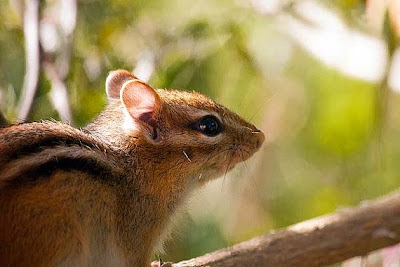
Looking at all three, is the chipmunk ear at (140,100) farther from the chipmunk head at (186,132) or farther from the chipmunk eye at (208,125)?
the chipmunk eye at (208,125)

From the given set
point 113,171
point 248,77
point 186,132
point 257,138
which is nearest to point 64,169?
point 113,171

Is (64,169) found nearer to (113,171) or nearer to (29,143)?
(29,143)

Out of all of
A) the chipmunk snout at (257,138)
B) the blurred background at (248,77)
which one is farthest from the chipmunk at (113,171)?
the blurred background at (248,77)

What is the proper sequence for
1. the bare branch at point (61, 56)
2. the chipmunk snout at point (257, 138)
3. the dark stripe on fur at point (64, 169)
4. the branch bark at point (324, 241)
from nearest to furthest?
the dark stripe on fur at point (64, 169), the branch bark at point (324, 241), the chipmunk snout at point (257, 138), the bare branch at point (61, 56)

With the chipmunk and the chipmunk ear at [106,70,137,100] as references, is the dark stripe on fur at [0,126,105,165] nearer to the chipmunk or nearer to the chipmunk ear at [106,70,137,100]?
the chipmunk

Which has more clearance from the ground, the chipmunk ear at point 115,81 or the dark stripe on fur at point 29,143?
the dark stripe on fur at point 29,143

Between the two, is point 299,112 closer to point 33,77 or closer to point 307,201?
point 307,201

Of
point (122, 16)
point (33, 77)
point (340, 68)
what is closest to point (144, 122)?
point (33, 77)

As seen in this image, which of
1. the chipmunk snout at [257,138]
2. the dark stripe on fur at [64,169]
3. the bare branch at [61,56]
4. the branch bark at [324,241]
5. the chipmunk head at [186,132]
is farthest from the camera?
the bare branch at [61,56]
